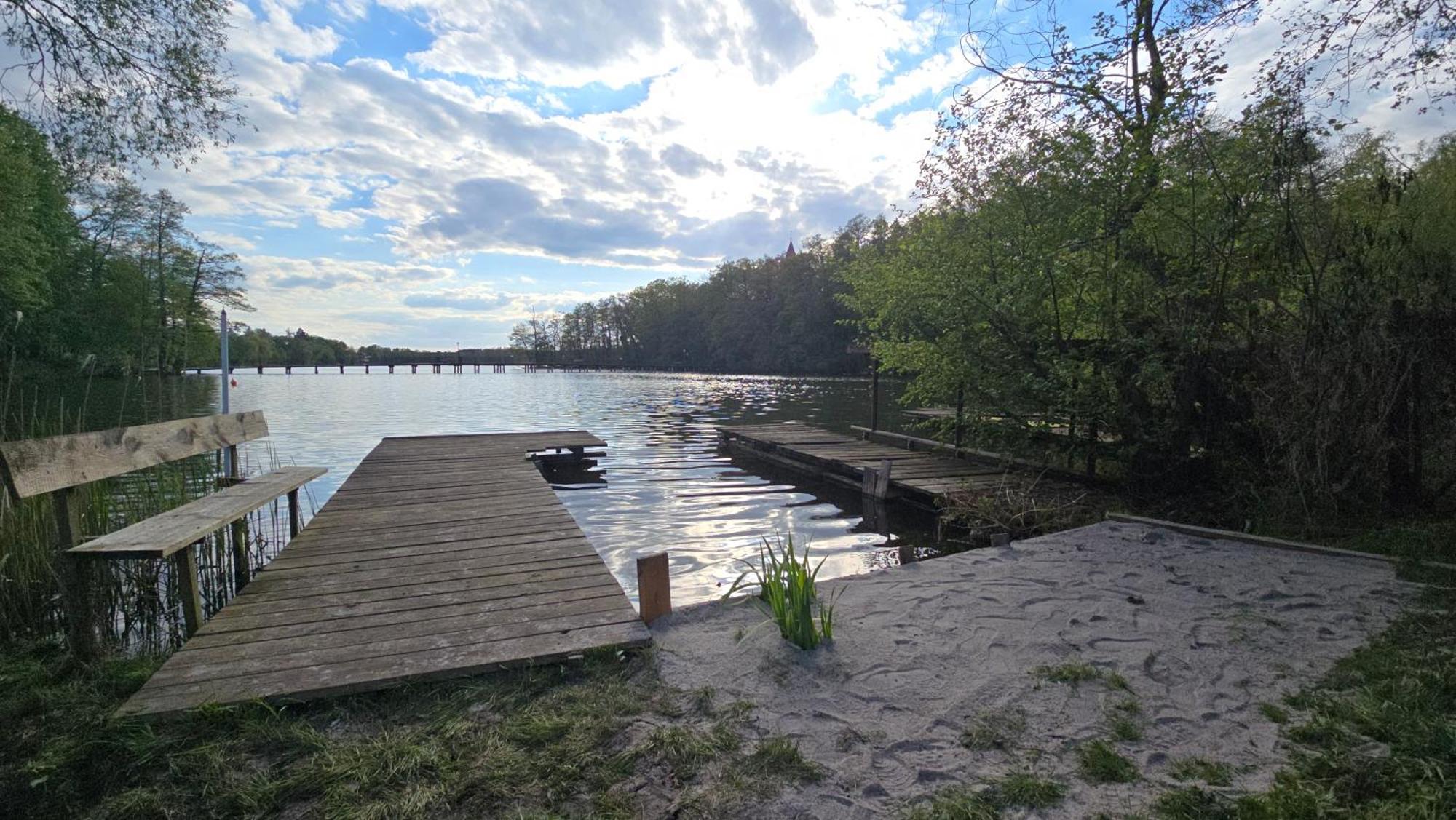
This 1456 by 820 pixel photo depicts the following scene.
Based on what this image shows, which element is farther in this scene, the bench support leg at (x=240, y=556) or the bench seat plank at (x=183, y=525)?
the bench support leg at (x=240, y=556)

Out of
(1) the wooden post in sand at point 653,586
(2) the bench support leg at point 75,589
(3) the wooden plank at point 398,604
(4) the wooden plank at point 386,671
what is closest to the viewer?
(4) the wooden plank at point 386,671

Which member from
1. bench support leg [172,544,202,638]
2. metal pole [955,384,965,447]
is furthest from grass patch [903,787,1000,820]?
metal pole [955,384,965,447]

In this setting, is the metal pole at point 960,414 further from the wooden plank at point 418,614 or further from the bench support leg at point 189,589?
the bench support leg at point 189,589

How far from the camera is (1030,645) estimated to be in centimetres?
356

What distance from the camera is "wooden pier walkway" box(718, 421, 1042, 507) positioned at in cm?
928

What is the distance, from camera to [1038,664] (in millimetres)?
3336

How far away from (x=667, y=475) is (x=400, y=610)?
8.04 meters

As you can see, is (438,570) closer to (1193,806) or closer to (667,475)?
(1193,806)

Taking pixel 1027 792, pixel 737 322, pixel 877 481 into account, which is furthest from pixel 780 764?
pixel 737 322

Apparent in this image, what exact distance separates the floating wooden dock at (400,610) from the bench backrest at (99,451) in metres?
1.10

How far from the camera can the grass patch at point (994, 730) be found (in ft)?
8.52

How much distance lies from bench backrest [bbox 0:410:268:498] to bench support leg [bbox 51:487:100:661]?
16 centimetres

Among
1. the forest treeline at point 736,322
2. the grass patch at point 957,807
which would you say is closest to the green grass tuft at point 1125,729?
the grass patch at point 957,807

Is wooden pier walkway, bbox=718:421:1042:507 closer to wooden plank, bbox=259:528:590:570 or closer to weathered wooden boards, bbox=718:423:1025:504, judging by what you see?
weathered wooden boards, bbox=718:423:1025:504
